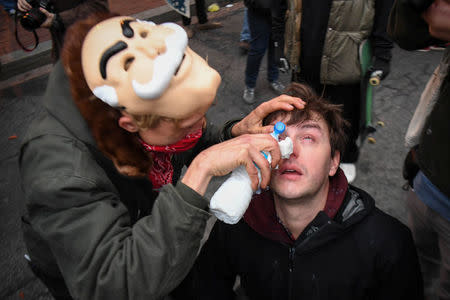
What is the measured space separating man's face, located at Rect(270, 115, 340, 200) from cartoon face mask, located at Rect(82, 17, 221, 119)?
0.52 metres

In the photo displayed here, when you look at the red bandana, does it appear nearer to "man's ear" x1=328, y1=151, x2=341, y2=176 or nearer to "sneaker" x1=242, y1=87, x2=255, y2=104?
"man's ear" x1=328, y1=151, x2=341, y2=176

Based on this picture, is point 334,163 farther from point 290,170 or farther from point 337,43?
point 337,43

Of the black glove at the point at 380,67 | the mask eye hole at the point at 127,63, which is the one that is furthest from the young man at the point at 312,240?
the black glove at the point at 380,67

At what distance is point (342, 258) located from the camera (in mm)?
1547

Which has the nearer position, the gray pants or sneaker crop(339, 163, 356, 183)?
the gray pants

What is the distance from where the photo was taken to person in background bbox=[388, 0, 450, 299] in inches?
55.0

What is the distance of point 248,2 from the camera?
3.77 meters

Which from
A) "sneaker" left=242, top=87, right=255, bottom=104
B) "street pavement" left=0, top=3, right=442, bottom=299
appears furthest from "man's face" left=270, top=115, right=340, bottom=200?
"sneaker" left=242, top=87, right=255, bottom=104

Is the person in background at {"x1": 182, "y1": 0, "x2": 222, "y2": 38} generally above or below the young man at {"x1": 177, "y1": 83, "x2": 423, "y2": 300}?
below

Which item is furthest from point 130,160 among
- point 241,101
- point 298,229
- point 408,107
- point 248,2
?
point 408,107

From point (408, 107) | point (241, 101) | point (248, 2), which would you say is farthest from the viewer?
point (241, 101)

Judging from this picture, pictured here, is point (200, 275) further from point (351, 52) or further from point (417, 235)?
point (351, 52)

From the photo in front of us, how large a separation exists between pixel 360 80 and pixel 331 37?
0.41 meters

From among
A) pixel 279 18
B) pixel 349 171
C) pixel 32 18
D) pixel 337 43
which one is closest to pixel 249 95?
pixel 279 18
